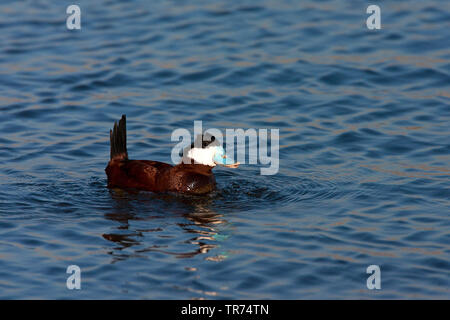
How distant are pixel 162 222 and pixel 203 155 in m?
1.42

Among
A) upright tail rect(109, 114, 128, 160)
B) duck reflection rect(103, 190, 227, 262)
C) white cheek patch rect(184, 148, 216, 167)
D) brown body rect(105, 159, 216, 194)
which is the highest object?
upright tail rect(109, 114, 128, 160)

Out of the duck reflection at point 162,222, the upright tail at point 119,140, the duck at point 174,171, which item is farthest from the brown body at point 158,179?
the upright tail at point 119,140

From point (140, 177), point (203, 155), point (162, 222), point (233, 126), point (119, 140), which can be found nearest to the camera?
point (162, 222)

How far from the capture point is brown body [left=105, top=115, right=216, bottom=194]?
421 inches

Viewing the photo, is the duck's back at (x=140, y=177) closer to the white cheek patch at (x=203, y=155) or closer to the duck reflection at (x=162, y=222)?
the duck reflection at (x=162, y=222)

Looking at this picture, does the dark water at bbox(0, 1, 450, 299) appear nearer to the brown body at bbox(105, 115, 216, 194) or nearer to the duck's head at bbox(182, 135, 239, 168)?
the brown body at bbox(105, 115, 216, 194)

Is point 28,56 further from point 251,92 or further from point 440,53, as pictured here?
point 440,53

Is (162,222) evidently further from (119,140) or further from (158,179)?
(119,140)

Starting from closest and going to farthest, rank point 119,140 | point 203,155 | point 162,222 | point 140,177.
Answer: point 162,222, point 140,177, point 203,155, point 119,140

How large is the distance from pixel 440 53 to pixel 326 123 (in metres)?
3.91

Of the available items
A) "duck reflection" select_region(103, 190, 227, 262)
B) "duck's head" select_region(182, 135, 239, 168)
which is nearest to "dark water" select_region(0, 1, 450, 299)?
"duck reflection" select_region(103, 190, 227, 262)

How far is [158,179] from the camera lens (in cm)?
1072

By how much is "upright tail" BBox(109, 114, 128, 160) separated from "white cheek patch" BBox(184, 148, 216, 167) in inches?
35.0

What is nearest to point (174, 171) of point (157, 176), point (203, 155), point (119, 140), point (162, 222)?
point (157, 176)
